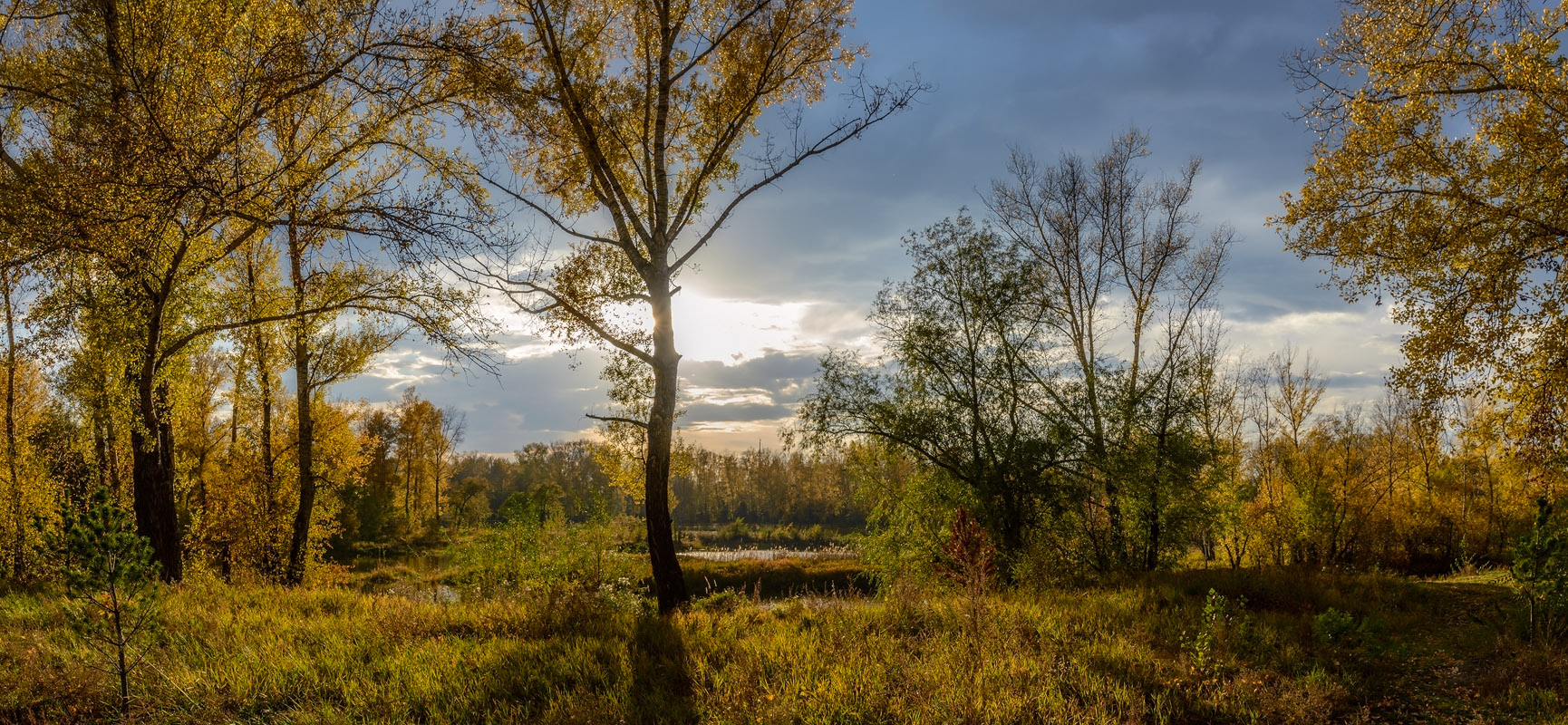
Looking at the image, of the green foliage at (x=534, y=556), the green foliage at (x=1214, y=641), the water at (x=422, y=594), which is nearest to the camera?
the green foliage at (x=1214, y=641)

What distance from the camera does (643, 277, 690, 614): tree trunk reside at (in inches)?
333

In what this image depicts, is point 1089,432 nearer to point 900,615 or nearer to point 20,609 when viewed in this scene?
point 900,615

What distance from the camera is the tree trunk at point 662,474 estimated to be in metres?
8.45

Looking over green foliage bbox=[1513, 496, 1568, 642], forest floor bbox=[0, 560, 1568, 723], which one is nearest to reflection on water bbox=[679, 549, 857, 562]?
forest floor bbox=[0, 560, 1568, 723]

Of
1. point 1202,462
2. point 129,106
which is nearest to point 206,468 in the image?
point 129,106

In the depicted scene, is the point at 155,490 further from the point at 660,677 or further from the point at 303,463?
the point at 660,677

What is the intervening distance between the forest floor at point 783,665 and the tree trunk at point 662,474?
0.81 meters

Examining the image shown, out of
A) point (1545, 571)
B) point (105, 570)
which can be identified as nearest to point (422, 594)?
point (105, 570)

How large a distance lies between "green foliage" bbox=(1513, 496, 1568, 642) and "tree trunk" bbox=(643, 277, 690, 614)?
884 centimetres

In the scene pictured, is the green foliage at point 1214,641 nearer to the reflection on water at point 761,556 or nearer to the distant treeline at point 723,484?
the reflection on water at point 761,556

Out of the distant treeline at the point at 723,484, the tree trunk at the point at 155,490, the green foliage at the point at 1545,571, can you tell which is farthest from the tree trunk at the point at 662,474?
the distant treeline at the point at 723,484

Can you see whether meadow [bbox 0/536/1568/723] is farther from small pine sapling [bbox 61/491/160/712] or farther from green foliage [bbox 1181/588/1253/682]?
small pine sapling [bbox 61/491/160/712]

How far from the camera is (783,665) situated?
4871 millimetres

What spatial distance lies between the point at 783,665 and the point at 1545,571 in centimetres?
750
